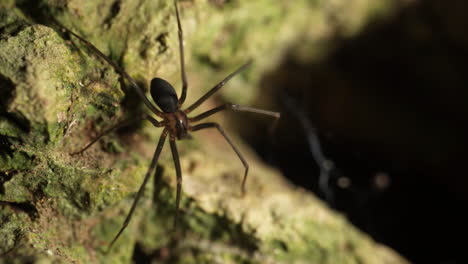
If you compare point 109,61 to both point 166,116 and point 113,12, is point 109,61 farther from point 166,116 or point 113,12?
point 166,116

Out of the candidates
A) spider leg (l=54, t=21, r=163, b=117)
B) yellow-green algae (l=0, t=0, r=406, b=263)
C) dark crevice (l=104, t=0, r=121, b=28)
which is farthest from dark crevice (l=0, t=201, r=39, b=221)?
dark crevice (l=104, t=0, r=121, b=28)

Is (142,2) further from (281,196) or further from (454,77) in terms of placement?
(454,77)

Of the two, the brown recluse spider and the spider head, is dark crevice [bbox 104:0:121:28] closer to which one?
the brown recluse spider

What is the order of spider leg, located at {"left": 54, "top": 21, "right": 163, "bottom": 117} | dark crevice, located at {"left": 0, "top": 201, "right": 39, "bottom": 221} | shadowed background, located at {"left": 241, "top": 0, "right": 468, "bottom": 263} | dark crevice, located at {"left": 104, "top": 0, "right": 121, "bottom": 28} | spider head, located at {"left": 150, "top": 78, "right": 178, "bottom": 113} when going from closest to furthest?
dark crevice, located at {"left": 0, "top": 201, "right": 39, "bottom": 221} → spider leg, located at {"left": 54, "top": 21, "right": 163, "bottom": 117} → dark crevice, located at {"left": 104, "top": 0, "right": 121, "bottom": 28} → spider head, located at {"left": 150, "top": 78, "right": 178, "bottom": 113} → shadowed background, located at {"left": 241, "top": 0, "right": 468, "bottom": 263}

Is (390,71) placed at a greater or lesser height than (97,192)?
greater

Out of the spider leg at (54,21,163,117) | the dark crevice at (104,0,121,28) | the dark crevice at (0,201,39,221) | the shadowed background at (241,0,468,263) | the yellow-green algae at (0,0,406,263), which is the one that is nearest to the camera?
the yellow-green algae at (0,0,406,263)

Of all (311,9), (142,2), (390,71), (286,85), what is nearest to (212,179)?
(142,2)

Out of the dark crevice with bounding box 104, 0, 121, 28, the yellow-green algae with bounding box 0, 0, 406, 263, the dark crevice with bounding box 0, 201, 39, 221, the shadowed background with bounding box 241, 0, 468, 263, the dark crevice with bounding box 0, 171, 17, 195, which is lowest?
the dark crevice with bounding box 0, 201, 39, 221
